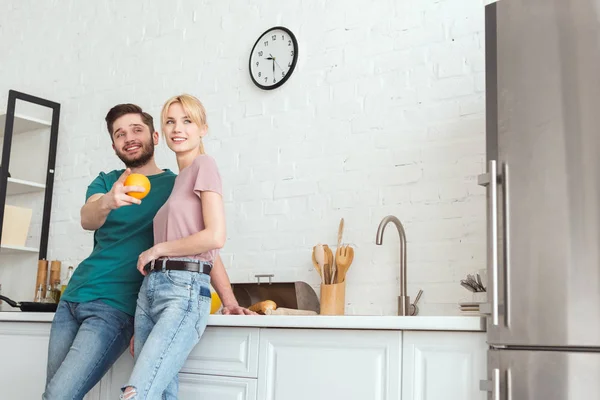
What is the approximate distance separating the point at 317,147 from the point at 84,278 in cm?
118

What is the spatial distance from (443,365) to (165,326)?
856 millimetres

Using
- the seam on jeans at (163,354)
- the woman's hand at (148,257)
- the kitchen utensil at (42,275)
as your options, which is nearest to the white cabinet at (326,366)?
the seam on jeans at (163,354)

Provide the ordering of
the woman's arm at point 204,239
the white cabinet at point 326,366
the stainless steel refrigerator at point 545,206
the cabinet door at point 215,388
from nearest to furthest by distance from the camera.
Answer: the stainless steel refrigerator at point 545,206, the white cabinet at point 326,366, the woman's arm at point 204,239, the cabinet door at point 215,388

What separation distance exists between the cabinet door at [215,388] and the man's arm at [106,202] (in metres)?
0.64

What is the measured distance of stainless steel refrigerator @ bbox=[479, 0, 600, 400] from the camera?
6.23 ft

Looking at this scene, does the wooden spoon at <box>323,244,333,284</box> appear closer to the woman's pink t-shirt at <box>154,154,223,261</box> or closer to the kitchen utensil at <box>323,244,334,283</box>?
the kitchen utensil at <box>323,244,334,283</box>

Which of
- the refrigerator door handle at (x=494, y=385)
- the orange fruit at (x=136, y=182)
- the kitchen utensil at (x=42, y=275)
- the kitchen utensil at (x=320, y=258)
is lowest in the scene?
the refrigerator door handle at (x=494, y=385)

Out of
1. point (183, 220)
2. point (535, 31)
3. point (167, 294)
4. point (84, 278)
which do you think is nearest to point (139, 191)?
point (183, 220)

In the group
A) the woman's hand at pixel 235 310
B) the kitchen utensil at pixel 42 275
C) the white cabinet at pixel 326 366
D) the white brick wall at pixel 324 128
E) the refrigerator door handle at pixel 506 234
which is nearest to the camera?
the refrigerator door handle at pixel 506 234

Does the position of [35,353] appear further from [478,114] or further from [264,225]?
[478,114]

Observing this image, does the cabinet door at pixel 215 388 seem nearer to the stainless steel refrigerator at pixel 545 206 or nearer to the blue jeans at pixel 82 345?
the blue jeans at pixel 82 345

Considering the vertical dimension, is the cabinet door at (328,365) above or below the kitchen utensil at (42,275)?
below

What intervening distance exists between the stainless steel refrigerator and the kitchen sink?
115 cm

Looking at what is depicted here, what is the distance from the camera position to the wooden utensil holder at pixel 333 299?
9.80 feet
